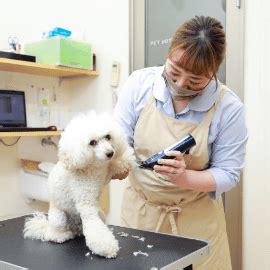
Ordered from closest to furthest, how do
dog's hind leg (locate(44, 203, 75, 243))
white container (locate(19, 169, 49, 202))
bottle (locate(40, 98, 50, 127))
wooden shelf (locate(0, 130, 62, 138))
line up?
dog's hind leg (locate(44, 203, 75, 243)), wooden shelf (locate(0, 130, 62, 138)), white container (locate(19, 169, 49, 202)), bottle (locate(40, 98, 50, 127))

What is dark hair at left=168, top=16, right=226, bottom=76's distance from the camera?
1016mm

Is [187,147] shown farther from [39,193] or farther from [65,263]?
[39,193]

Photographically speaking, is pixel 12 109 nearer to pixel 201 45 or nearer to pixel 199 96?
pixel 199 96

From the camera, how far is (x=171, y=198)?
1.25 m

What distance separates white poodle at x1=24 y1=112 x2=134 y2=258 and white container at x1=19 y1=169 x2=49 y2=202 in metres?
1.20

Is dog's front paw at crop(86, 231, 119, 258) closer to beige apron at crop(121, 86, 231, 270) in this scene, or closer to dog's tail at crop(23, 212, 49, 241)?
dog's tail at crop(23, 212, 49, 241)

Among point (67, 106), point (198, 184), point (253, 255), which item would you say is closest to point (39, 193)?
point (67, 106)

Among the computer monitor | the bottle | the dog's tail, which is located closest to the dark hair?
the dog's tail

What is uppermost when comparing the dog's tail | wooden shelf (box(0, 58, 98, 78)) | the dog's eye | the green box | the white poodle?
the green box

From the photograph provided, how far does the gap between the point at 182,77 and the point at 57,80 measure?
167 cm

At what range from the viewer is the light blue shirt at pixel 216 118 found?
3.89ft

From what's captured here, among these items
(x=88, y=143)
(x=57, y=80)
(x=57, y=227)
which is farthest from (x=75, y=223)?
(x=57, y=80)

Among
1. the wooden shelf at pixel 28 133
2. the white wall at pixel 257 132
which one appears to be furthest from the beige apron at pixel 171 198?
the wooden shelf at pixel 28 133

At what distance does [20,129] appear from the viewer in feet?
6.88
